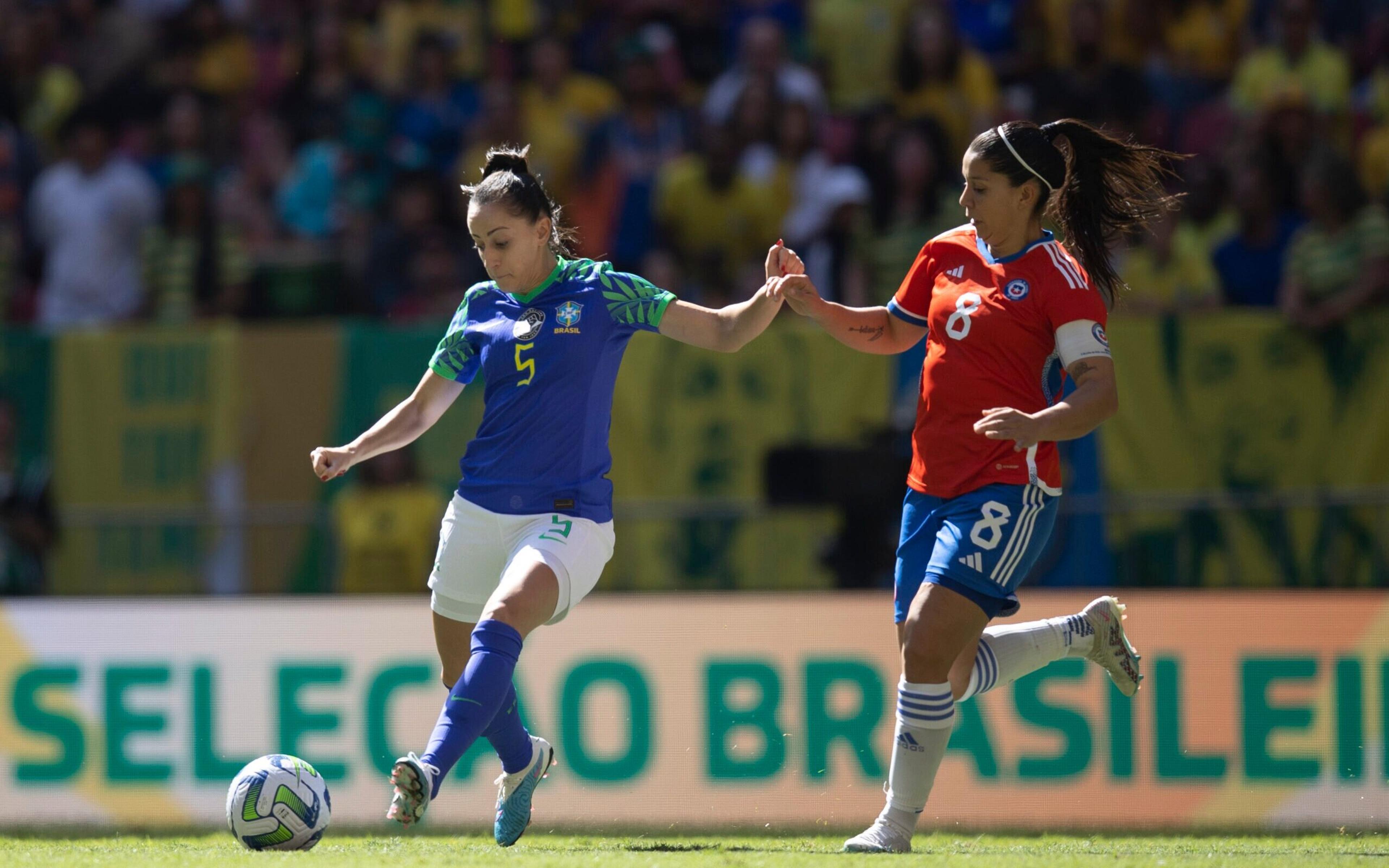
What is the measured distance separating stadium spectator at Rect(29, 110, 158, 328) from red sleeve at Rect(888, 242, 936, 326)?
282 inches

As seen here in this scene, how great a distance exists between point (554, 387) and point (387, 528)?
14.8 feet

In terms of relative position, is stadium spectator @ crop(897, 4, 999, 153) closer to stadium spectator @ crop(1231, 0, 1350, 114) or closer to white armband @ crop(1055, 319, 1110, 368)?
stadium spectator @ crop(1231, 0, 1350, 114)

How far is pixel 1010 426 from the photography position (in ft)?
15.9

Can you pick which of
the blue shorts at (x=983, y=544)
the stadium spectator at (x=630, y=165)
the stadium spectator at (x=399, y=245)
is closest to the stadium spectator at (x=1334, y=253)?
the stadium spectator at (x=630, y=165)

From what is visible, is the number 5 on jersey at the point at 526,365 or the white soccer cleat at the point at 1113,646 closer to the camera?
the number 5 on jersey at the point at 526,365

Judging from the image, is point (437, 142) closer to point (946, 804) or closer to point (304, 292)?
point (304, 292)

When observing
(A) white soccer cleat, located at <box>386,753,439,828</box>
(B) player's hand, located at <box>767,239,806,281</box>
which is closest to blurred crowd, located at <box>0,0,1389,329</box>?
(B) player's hand, located at <box>767,239,806,281</box>

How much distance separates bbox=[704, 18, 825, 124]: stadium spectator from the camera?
36.8ft

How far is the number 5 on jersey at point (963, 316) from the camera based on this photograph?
526cm

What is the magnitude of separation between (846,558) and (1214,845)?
11.2 ft

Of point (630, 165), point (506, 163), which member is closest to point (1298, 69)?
point (630, 165)

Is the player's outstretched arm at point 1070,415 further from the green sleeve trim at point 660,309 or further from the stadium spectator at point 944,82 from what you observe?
the stadium spectator at point 944,82

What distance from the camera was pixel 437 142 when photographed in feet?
38.7

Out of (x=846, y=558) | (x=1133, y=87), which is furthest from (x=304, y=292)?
(x=1133, y=87)
